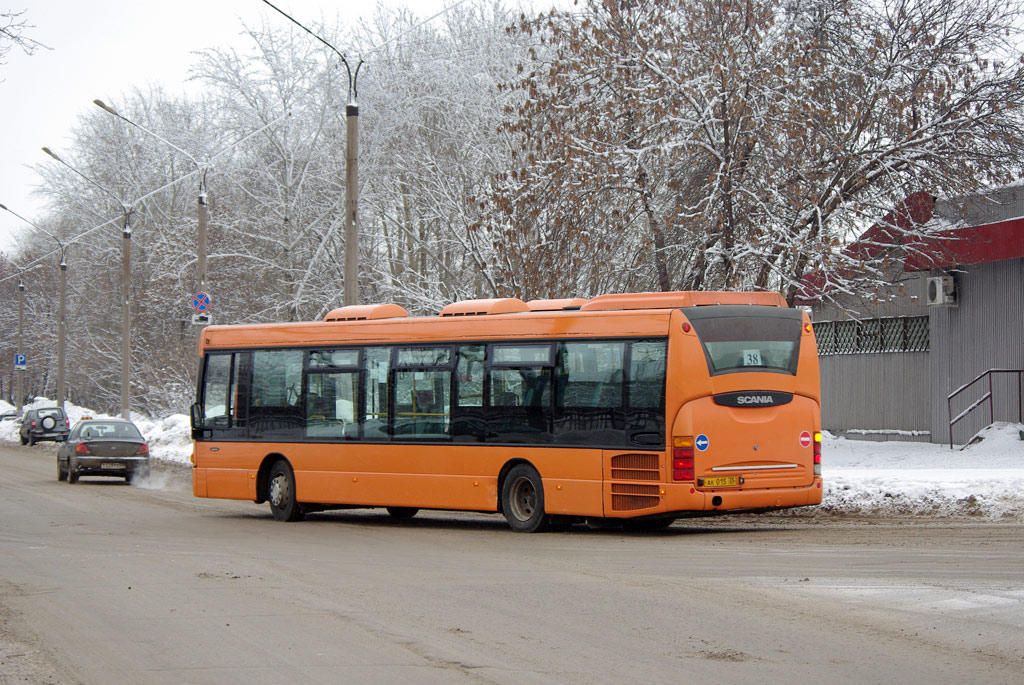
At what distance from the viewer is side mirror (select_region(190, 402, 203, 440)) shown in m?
21.5

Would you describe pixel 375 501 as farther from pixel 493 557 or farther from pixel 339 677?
pixel 339 677

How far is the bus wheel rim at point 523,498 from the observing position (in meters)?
16.9

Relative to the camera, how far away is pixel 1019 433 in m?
25.8

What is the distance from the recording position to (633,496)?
51.0ft

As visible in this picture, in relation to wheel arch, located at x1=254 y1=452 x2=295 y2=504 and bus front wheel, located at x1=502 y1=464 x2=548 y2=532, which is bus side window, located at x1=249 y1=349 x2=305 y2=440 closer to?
wheel arch, located at x1=254 y1=452 x2=295 y2=504

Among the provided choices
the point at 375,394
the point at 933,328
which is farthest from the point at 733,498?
the point at 933,328

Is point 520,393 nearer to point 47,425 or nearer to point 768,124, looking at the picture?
point 768,124

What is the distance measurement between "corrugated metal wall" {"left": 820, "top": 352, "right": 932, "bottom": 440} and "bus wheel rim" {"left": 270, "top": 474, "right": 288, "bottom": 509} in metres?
16.6

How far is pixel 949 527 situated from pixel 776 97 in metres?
10.7

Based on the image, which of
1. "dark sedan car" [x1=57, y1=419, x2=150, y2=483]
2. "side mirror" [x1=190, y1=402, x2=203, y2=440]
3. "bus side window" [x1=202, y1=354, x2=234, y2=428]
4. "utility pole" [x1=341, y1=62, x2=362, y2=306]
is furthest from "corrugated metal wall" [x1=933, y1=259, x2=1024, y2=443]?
"dark sedan car" [x1=57, y1=419, x2=150, y2=483]


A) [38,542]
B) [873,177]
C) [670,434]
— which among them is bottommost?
[38,542]

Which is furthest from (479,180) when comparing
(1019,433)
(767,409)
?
(767,409)

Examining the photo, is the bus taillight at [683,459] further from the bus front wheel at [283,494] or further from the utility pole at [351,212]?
the utility pole at [351,212]

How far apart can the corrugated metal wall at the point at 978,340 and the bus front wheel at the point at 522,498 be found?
13.9 metres
